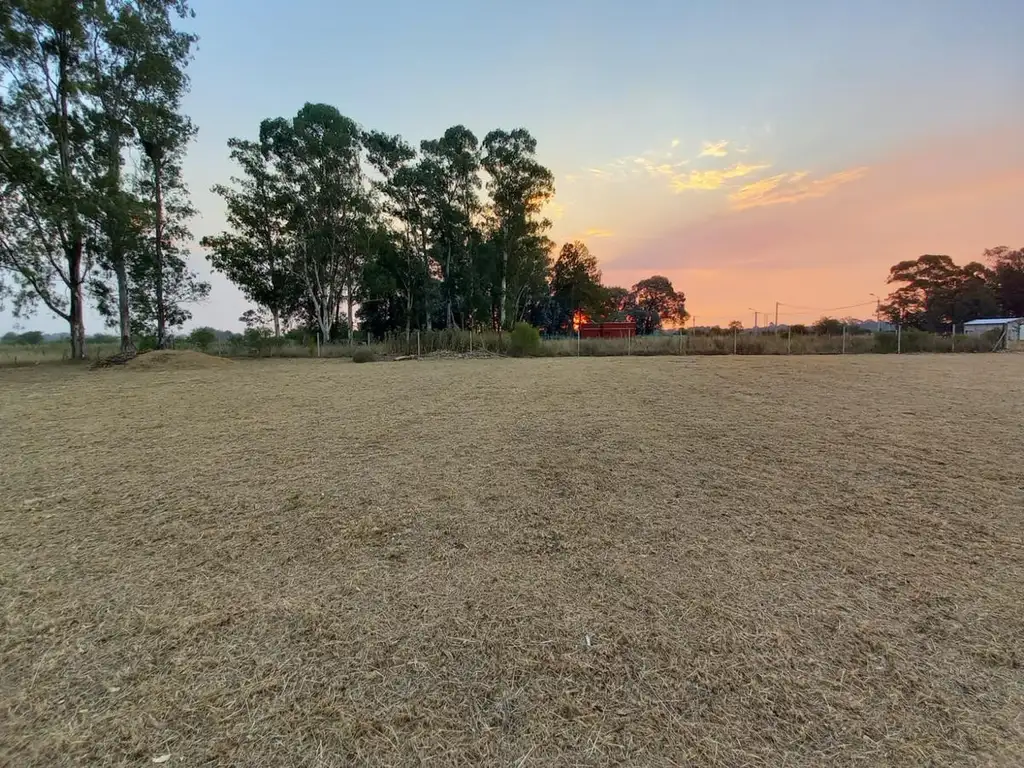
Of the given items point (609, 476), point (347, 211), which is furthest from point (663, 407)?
point (347, 211)

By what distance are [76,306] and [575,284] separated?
32938mm

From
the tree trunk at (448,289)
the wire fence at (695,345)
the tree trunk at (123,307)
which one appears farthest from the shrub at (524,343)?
the tree trunk at (123,307)

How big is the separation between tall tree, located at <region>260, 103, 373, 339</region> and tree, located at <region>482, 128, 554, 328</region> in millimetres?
8064

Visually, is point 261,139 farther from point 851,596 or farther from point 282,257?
point 851,596

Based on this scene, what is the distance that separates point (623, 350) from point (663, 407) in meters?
14.3

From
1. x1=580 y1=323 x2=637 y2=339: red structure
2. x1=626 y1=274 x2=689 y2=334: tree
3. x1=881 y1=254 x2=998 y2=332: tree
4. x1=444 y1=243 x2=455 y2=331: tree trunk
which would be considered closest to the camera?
x1=444 y1=243 x2=455 y2=331: tree trunk

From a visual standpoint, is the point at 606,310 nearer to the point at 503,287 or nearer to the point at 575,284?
the point at 575,284

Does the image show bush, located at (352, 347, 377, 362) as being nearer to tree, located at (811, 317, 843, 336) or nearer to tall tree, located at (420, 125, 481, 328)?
tall tree, located at (420, 125, 481, 328)

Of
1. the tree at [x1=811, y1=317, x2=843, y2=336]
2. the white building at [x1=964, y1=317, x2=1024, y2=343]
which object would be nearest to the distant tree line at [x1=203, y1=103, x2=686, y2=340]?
the tree at [x1=811, y1=317, x2=843, y2=336]

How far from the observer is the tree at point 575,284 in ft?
134

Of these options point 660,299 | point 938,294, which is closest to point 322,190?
point 660,299

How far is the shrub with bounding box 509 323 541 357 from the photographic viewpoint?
1952 cm

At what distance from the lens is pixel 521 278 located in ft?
101

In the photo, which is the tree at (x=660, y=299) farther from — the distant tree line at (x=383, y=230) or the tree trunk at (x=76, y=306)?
the tree trunk at (x=76, y=306)
